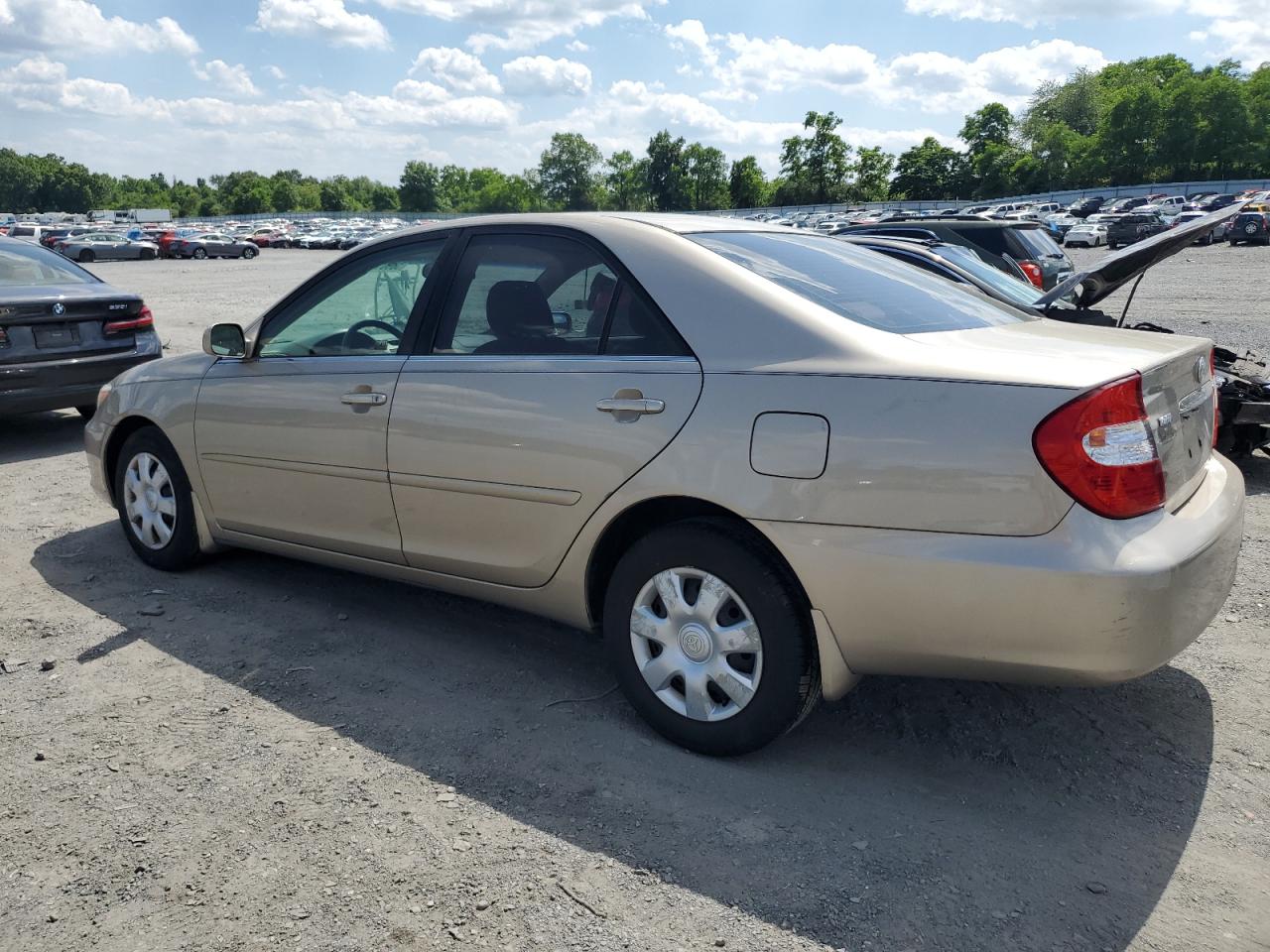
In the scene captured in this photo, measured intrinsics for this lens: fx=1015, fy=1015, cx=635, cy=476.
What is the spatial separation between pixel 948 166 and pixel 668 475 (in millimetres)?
119605

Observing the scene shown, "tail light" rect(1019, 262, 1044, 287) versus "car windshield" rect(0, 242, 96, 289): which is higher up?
"car windshield" rect(0, 242, 96, 289)

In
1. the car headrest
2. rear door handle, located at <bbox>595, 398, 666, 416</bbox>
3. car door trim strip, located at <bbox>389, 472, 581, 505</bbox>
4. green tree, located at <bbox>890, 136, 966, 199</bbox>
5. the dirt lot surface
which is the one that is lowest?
the dirt lot surface

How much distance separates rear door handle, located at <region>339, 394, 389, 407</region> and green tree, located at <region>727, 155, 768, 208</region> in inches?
5368

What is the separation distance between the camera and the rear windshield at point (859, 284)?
3.17 meters

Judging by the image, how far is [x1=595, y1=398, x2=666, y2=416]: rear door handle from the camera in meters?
3.12

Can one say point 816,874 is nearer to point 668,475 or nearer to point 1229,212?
point 668,475

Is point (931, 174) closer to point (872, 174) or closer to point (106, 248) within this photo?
point (872, 174)

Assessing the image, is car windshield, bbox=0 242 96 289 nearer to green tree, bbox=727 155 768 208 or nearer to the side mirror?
the side mirror

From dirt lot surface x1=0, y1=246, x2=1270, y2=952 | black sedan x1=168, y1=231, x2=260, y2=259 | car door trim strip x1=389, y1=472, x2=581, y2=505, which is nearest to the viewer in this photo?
dirt lot surface x1=0, y1=246, x2=1270, y2=952

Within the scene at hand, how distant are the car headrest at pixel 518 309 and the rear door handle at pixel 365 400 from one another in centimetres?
52

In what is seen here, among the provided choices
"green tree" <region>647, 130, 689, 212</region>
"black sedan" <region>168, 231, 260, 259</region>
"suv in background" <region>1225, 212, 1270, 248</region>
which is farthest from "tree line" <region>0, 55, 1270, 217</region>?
"suv in background" <region>1225, 212, 1270, 248</region>

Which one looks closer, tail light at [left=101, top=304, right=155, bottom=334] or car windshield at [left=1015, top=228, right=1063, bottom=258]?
tail light at [left=101, top=304, right=155, bottom=334]

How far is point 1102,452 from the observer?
2562 mm

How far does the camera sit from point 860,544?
2.76 m
